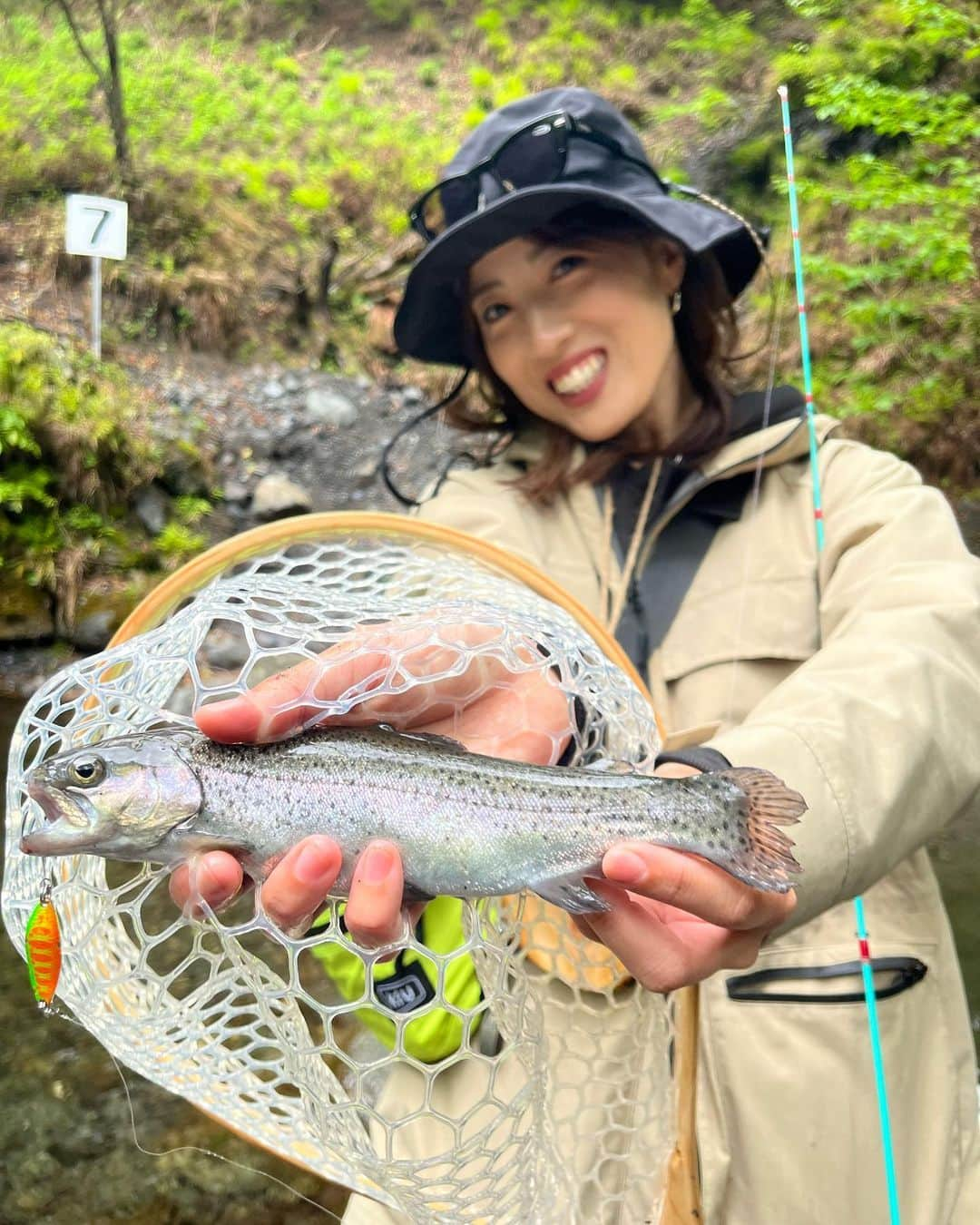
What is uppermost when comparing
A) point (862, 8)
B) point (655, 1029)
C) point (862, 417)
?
point (862, 8)

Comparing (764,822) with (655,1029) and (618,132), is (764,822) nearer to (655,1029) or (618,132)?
(655,1029)

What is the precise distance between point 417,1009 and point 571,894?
0.64m

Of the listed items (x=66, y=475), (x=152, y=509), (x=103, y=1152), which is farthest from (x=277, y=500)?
(x=103, y=1152)

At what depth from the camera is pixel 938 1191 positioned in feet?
5.79

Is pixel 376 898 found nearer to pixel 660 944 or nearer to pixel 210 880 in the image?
pixel 210 880

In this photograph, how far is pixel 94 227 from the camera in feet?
25.2

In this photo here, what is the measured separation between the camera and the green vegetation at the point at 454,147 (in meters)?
8.04

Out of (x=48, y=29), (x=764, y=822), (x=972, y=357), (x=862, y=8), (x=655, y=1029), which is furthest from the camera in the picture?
(x=48, y=29)

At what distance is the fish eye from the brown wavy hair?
1544 mm

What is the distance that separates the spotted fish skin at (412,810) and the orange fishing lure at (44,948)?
13 centimetres

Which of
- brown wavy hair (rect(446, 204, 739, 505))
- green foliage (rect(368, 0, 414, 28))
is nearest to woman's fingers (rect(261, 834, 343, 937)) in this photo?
brown wavy hair (rect(446, 204, 739, 505))

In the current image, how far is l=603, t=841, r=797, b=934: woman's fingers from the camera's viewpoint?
4.29 feet

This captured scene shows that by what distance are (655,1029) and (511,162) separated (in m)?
2.23

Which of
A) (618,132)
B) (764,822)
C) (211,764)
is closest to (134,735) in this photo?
(211,764)
